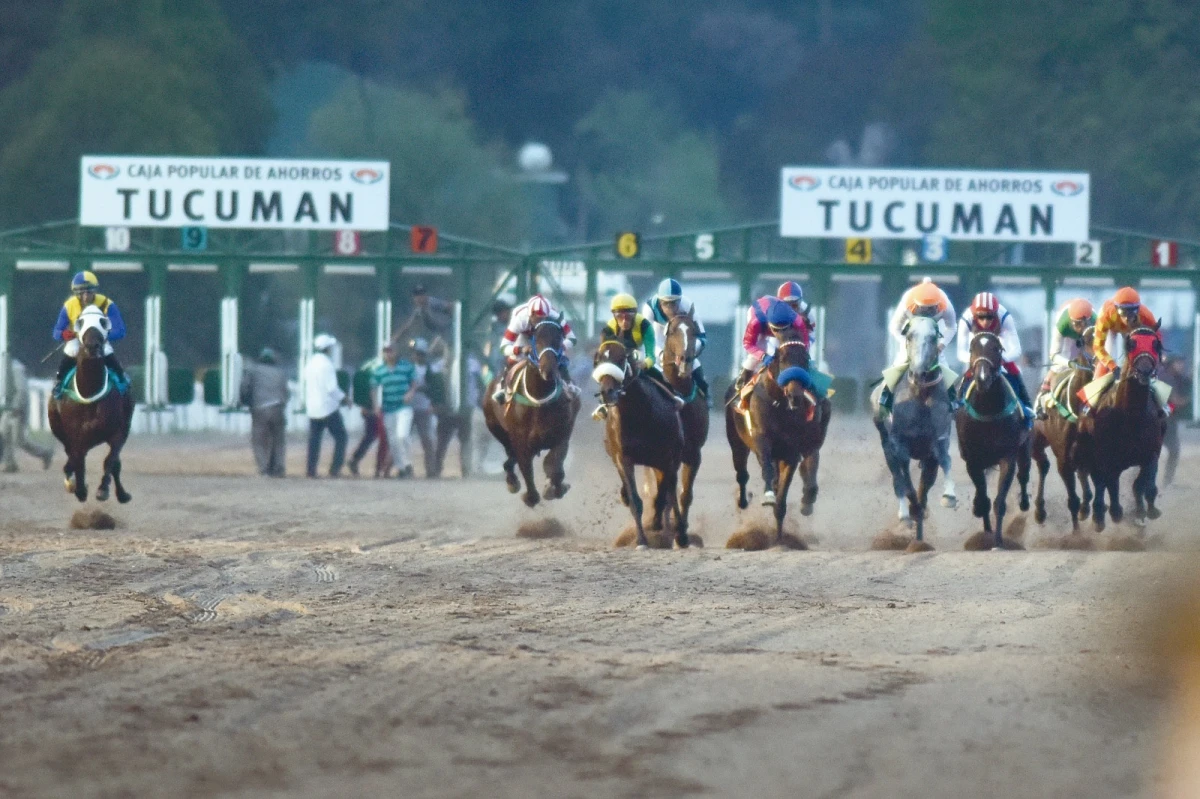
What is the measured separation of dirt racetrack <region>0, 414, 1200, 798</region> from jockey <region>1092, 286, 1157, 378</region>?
1.50 m

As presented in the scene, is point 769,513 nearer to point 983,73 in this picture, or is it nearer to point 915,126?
point 983,73

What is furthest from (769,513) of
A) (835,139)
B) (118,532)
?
(835,139)

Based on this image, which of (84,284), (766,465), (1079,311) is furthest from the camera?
(1079,311)

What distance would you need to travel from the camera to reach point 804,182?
2711 cm

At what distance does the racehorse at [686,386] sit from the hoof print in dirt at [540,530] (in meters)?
1.47

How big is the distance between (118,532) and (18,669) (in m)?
7.66

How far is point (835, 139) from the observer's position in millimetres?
86938

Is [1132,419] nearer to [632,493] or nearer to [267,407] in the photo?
[632,493]

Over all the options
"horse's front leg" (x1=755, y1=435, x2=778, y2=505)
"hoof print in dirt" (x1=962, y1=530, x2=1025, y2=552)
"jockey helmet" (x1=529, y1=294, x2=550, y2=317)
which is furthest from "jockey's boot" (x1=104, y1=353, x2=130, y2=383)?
"hoof print in dirt" (x1=962, y1=530, x2=1025, y2=552)

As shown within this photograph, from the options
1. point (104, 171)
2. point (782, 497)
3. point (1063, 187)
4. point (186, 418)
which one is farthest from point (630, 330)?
point (186, 418)

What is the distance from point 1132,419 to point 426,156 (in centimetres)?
4823

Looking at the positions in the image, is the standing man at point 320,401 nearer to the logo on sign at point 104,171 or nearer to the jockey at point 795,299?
the logo on sign at point 104,171

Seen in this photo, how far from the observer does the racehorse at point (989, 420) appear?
1517 cm

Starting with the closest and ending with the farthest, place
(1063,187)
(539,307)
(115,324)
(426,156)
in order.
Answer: (539,307)
(115,324)
(1063,187)
(426,156)
